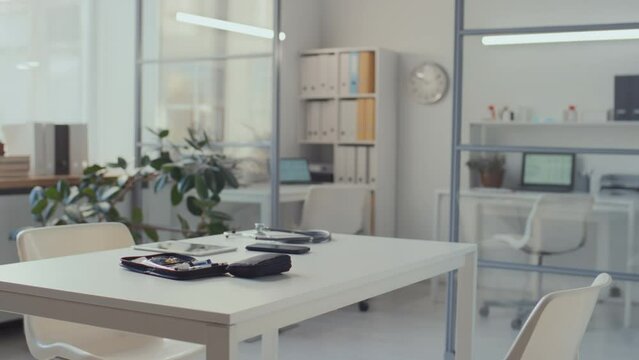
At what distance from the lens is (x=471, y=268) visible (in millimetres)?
3096

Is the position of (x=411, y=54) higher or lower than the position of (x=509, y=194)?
higher

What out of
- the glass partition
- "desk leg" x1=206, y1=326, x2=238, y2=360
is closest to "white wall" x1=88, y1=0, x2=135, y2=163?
the glass partition

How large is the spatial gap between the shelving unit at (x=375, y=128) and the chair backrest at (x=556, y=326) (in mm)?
5105

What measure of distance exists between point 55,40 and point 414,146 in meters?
2.96

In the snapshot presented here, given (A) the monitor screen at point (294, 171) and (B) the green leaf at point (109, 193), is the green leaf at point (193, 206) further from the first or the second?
(A) the monitor screen at point (294, 171)

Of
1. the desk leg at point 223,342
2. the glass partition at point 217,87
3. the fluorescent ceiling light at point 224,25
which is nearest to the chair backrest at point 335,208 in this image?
the glass partition at point 217,87

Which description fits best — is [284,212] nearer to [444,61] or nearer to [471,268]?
[444,61]

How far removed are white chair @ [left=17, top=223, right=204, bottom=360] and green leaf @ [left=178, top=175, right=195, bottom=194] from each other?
186 cm

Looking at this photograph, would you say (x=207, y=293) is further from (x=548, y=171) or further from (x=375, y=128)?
(x=375, y=128)

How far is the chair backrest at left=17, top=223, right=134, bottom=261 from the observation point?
9.21 feet

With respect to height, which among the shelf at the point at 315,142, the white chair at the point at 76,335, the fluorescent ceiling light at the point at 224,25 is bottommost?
the white chair at the point at 76,335

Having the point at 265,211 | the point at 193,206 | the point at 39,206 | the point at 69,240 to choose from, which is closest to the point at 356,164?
the point at 265,211

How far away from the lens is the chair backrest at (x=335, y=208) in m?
6.05

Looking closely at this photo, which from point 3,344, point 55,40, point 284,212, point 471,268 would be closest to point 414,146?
point 284,212
